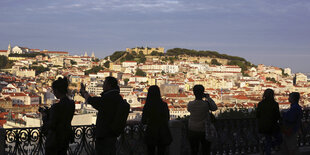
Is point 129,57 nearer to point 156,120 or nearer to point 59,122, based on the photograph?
point 156,120

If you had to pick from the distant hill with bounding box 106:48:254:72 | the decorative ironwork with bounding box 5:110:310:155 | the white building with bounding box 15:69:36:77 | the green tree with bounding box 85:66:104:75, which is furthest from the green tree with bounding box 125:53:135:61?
the decorative ironwork with bounding box 5:110:310:155

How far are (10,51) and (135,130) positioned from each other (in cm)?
13666

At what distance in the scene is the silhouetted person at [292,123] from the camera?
17.8 ft

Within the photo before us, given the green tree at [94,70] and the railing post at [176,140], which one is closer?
the railing post at [176,140]

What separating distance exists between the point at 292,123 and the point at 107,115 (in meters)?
2.56

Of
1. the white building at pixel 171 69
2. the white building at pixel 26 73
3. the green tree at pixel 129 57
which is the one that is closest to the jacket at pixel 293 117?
the white building at pixel 171 69

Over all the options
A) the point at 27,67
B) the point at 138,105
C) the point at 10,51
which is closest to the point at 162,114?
the point at 138,105

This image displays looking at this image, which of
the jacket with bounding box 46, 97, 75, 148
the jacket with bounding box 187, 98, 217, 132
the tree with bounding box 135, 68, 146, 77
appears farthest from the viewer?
the tree with bounding box 135, 68, 146, 77

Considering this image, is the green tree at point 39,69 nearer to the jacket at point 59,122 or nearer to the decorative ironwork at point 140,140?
the decorative ironwork at point 140,140

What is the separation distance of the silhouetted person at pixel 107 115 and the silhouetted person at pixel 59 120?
0.21m

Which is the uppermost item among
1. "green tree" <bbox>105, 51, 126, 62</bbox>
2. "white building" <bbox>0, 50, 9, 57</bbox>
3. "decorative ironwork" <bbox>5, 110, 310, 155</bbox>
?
"white building" <bbox>0, 50, 9, 57</bbox>

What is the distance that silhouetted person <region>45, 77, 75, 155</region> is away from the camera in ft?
13.4

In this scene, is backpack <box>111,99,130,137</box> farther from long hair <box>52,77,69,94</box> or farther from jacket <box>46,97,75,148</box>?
long hair <box>52,77,69,94</box>

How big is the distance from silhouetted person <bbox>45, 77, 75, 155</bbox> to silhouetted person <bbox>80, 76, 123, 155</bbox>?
205mm
